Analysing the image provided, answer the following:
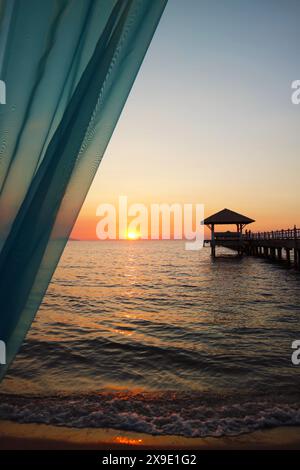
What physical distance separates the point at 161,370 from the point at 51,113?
5.70m

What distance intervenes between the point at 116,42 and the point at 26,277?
3.94 feet

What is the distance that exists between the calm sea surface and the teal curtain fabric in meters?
3.20

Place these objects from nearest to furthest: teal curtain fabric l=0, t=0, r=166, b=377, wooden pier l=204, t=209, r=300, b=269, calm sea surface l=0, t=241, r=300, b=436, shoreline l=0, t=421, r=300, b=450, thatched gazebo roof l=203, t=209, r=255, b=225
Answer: teal curtain fabric l=0, t=0, r=166, b=377 → shoreline l=0, t=421, r=300, b=450 → calm sea surface l=0, t=241, r=300, b=436 → wooden pier l=204, t=209, r=300, b=269 → thatched gazebo roof l=203, t=209, r=255, b=225

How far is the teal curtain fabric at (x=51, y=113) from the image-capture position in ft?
4.82

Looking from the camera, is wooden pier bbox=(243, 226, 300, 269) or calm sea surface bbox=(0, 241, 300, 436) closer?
calm sea surface bbox=(0, 241, 300, 436)

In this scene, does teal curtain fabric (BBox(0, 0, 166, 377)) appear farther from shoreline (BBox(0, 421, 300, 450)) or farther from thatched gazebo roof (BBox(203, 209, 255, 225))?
thatched gazebo roof (BBox(203, 209, 255, 225))

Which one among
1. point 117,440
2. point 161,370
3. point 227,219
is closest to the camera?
point 117,440

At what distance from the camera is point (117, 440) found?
3479mm

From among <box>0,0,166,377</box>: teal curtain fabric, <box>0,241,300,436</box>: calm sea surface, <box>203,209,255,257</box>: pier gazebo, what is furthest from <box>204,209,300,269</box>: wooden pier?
<box>0,0,166,377</box>: teal curtain fabric

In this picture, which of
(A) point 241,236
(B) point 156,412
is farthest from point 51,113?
(A) point 241,236

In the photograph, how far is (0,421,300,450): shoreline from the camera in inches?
130

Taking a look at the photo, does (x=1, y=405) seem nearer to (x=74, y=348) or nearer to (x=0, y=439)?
(x=0, y=439)

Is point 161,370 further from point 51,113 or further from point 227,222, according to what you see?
point 227,222
